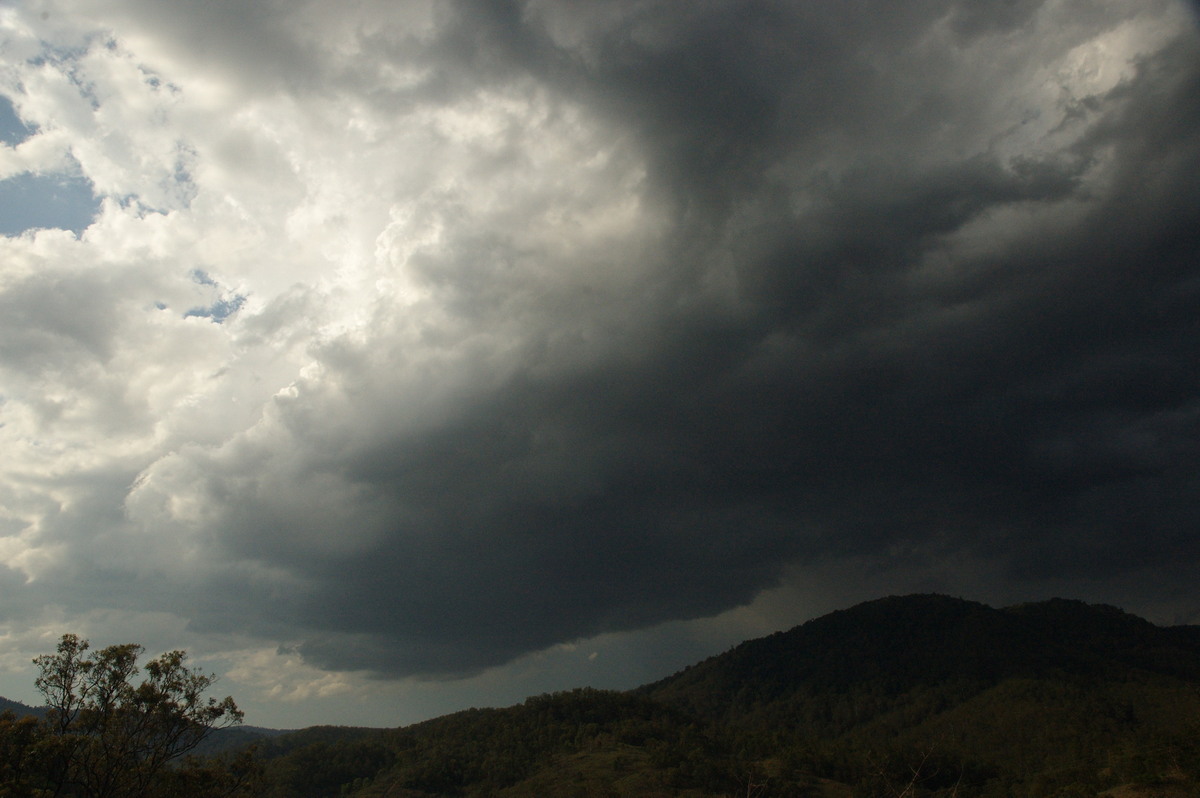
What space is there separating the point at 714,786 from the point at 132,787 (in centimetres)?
14714

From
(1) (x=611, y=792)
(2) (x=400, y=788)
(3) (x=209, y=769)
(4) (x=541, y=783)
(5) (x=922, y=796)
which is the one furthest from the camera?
(2) (x=400, y=788)

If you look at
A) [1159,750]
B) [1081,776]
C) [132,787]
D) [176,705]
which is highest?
[176,705]

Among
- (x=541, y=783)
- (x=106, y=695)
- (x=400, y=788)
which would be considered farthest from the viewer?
(x=400, y=788)

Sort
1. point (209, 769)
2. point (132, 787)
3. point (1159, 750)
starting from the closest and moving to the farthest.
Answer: point (132, 787)
point (209, 769)
point (1159, 750)

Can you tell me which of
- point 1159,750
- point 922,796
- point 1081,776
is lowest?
point 922,796

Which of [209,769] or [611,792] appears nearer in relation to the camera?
[209,769]

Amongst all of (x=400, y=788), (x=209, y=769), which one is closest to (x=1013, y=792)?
(x=400, y=788)

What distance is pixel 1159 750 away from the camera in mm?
106562

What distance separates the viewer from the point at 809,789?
17600 cm

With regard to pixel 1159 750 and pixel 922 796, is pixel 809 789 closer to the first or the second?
pixel 922 796

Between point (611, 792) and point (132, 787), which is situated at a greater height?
point (132, 787)

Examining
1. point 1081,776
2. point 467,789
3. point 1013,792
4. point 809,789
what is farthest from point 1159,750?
point 467,789

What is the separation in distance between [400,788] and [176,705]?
581 ft

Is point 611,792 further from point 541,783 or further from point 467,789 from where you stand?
point 467,789
